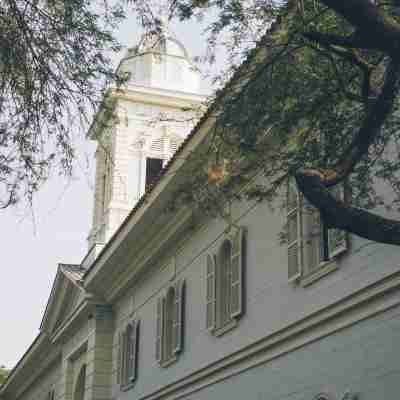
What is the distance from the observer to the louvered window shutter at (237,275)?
15634 mm

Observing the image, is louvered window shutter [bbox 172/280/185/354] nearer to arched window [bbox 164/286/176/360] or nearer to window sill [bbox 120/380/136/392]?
arched window [bbox 164/286/176/360]

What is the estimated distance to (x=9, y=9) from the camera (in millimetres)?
9586

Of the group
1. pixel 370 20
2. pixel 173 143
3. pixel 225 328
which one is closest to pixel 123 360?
pixel 225 328

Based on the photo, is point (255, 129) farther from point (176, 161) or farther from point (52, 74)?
point (176, 161)

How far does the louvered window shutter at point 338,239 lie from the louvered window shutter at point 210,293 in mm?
5189

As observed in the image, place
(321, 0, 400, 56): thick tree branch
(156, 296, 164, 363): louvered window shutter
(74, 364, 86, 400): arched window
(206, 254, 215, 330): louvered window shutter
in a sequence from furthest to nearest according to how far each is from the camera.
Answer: (74, 364, 86, 400): arched window, (156, 296, 164, 363): louvered window shutter, (206, 254, 215, 330): louvered window shutter, (321, 0, 400, 56): thick tree branch

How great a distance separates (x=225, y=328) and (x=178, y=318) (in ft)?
10.7

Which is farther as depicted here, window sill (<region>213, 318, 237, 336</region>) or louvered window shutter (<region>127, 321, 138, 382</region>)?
louvered window shutter (<region>127, 321, 138, 382</region>)

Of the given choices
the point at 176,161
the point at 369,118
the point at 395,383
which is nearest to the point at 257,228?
the point at 176,161

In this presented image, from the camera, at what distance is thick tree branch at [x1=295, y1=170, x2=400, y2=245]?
6.88 metres

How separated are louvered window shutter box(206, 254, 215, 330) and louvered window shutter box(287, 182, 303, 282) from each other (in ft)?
11.9

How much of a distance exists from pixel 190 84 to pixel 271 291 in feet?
57.7

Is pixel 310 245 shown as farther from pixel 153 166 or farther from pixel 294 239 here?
pixel 153 166

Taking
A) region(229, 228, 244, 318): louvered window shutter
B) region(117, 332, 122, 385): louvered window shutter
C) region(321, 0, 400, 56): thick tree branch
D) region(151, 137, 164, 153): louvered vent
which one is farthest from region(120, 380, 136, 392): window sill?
region(321, 0, 400, 56): thick tree branch
